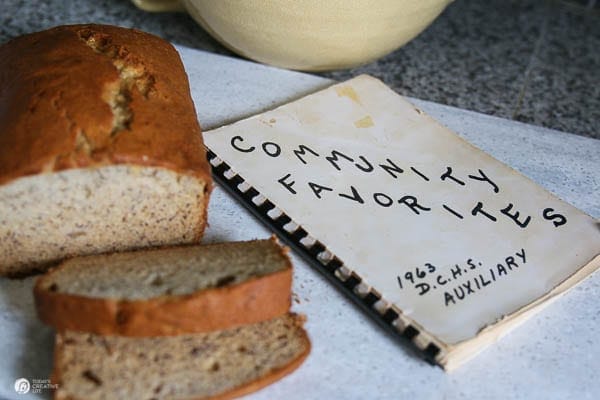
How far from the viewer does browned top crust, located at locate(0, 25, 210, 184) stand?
1.14 m

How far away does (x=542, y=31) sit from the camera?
2246 millimetres

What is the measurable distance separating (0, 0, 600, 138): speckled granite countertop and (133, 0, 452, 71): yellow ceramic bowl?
16 cm

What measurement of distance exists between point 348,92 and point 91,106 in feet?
2.24

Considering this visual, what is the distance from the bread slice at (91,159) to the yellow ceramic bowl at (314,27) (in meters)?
0.38

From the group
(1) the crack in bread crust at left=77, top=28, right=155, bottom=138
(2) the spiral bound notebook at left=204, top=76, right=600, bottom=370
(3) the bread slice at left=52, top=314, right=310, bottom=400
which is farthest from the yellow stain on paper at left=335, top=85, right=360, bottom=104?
(3) the bread slice at left=52, top=314, right=310, bottom=400

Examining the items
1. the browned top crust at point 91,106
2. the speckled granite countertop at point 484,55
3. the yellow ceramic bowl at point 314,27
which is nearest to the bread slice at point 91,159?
the browned top crust at point 91,106

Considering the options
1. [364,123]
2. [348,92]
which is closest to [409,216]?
[364,123]

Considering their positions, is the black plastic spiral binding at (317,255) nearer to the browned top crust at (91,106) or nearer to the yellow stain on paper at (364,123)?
the browned top crust at (91,106)

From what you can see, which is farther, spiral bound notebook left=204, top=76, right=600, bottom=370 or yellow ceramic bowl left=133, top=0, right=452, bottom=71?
yellow ceramic bowl left=133, top=0, right=452, bottom=71

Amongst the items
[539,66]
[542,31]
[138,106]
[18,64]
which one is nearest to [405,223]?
[138,106]

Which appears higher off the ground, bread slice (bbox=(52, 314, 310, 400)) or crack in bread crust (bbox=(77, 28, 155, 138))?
crack in bread crust (bbox=(77, 28, 155, 138))

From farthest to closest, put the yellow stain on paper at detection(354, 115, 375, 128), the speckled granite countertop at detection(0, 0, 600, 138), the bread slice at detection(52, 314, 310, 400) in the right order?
1. the speckled granite countertop at detection(0, 0, 600, 138)
2. the yellow stain on paper at detection(354, 115, 375, 128)
3. the bread slice at detection(52, 314, 310, 400)

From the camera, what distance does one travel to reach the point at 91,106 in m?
1.20

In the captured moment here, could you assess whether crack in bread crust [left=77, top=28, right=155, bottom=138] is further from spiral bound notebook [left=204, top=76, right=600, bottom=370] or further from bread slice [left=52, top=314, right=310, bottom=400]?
bread slice [left=52, top=314, right=310, bottom=400]
